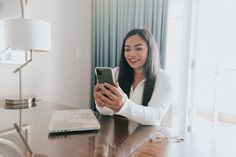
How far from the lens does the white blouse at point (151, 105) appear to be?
1.00m

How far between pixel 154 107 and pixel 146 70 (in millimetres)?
337

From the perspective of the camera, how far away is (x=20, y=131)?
2.82 feet

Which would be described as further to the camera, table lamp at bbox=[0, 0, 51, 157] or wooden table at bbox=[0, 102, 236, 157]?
table lamp at bbox=[0, 0, 51, 157]

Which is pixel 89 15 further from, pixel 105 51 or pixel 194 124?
pixel 194 124

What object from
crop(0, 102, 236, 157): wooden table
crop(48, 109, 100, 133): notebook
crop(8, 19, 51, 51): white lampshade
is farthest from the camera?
crop(8, 19, 51, 51): white lampshade

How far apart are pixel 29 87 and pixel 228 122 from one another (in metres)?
2.60

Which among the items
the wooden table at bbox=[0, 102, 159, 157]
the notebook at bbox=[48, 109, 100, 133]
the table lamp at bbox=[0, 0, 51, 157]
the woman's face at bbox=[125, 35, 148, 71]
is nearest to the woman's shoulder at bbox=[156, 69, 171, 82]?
the woman's face at bbox=[125, 35, 148, 71]

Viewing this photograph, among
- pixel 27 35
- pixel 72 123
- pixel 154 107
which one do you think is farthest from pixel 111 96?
pixel 27 35

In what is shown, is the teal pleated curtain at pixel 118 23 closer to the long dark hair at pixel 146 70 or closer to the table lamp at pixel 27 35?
the long dark hair at pixel 146 70

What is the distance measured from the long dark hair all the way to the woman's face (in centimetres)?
3

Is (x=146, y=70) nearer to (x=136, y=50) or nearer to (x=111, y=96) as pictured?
(x=136, y=50)

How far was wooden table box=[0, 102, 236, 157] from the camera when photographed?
675 millimetres

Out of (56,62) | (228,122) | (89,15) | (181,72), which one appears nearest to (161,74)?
(181,72)

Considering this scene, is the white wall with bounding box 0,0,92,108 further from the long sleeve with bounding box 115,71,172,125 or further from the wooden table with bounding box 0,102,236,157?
the long sleeve with bounding box 115,71,172,125
